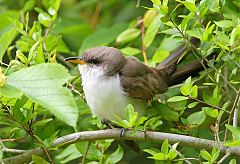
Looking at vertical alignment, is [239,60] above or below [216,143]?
above

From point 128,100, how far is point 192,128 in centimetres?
40

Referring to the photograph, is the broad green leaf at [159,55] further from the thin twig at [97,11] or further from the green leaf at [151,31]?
the thin twig at [97,11]

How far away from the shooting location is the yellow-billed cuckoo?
2.70 meters

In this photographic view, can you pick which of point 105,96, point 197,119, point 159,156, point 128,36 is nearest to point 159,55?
point 128,36

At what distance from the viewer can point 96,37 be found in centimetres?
315

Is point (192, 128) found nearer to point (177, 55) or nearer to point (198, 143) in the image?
point (198, 143)

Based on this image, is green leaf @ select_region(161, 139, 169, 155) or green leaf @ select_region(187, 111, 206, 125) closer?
green leaf @ select_region(161, 139, 169, 155)

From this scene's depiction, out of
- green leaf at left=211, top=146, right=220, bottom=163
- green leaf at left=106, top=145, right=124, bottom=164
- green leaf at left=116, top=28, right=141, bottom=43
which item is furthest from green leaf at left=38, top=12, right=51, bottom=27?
green leaf at left=211, top=146, right=220, bottom=163

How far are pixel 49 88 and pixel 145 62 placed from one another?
1214mm

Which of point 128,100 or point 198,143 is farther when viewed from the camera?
point 128,100

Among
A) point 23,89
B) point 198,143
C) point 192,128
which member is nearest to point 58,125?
point 192,128

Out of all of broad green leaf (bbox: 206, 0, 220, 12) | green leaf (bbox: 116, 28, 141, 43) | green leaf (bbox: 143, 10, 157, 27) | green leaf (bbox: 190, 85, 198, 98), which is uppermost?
broad green leaf (bbox: 206, 0, 220, 12)

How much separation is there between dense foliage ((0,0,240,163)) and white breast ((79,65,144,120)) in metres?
0.05

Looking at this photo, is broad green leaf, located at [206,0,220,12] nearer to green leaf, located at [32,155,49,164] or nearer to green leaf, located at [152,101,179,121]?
green leaf, located at [152,101,179,121]
